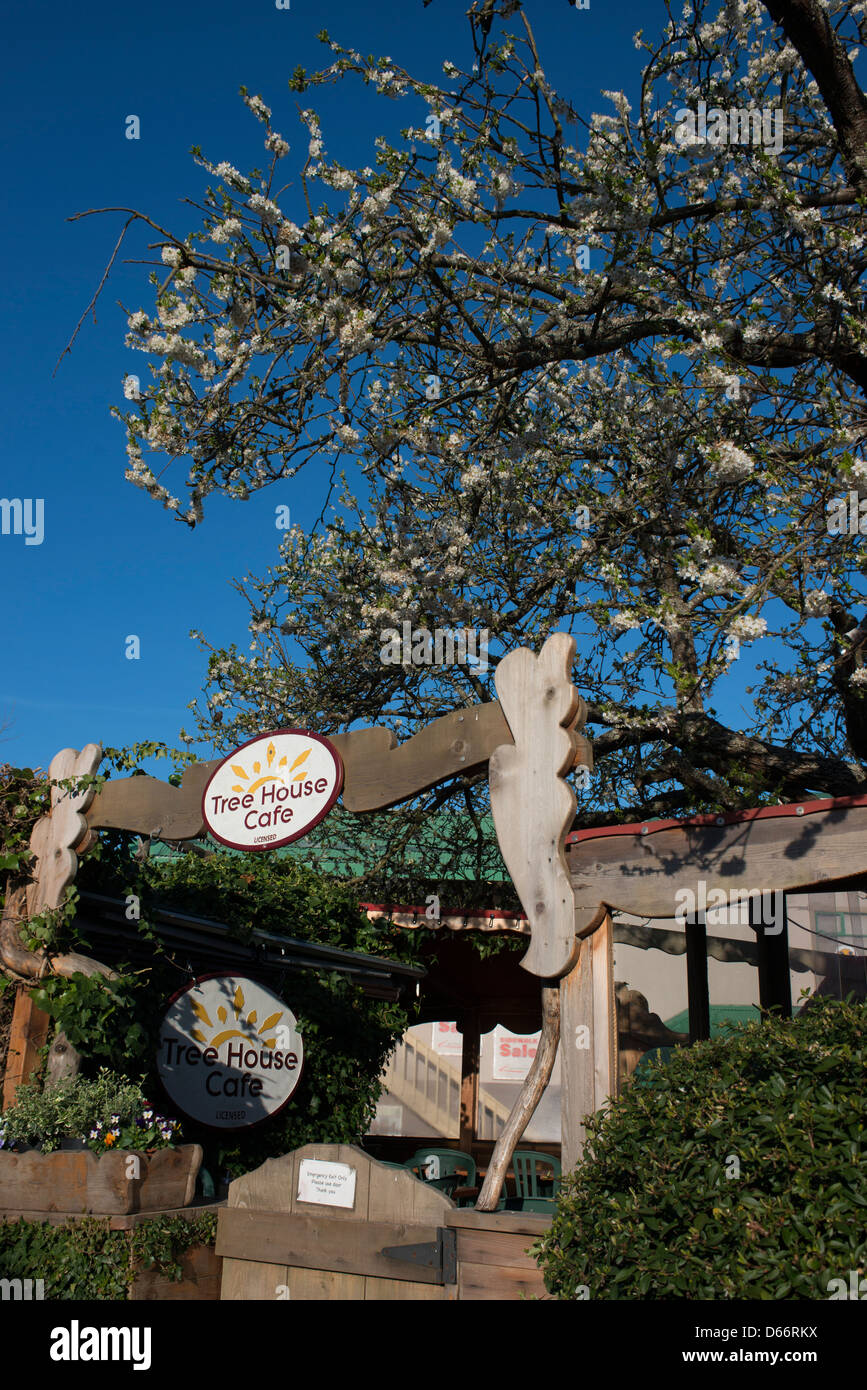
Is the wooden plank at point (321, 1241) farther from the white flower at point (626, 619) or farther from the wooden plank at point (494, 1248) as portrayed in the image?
the white flower at point (626, 619)

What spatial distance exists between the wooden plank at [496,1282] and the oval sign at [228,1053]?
338 centimetres

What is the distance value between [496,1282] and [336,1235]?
0.85 m

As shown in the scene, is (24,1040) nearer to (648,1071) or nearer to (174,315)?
(648,1071)

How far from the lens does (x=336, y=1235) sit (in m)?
4.46

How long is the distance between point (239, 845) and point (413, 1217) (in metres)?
1.99

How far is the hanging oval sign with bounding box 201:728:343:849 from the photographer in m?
5.06

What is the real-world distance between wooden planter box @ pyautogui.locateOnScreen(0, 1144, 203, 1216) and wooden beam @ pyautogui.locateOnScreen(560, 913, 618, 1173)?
6.76 feet

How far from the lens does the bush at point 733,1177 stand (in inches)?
103

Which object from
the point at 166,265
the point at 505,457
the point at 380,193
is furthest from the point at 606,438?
the point at 166,265

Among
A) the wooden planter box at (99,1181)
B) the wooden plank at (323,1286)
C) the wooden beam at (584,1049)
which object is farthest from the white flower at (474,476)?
the wooden plank at (323,1286)

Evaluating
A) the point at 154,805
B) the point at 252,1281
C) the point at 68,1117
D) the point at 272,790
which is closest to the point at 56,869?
the point at 154,805

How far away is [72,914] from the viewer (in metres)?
5.89

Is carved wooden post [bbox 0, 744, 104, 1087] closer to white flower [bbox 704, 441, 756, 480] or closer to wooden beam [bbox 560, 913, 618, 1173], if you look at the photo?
wooden beam [bbox 560, 913, 618, 1173]

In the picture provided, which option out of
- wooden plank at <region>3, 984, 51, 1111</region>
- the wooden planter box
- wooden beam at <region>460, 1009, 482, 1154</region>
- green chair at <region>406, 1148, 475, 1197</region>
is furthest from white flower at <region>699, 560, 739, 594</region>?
wooden beam at <region>460, 1009, 482, 1154</region>
